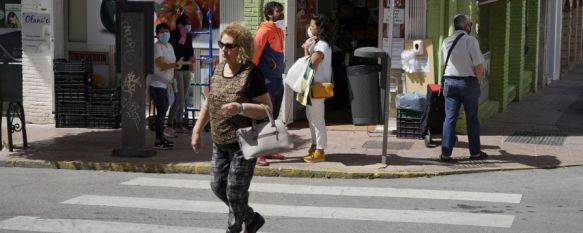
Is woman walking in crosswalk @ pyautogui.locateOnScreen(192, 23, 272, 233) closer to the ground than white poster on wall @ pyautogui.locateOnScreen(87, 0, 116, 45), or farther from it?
closer to the ground

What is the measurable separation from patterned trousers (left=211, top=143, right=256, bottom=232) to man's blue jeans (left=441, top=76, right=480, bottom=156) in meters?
4.98

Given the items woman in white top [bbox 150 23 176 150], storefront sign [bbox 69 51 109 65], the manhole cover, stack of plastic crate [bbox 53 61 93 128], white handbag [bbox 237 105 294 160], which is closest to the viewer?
white handbag [bbox 237 105 294 160]

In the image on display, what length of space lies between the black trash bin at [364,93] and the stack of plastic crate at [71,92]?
5036 millimetres

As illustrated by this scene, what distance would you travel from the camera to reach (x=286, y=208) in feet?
29.1

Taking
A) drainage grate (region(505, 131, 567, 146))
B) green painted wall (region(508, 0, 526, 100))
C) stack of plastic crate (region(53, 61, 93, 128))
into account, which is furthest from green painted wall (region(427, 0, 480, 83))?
green painted wall (region(508, 0, 526, 100))

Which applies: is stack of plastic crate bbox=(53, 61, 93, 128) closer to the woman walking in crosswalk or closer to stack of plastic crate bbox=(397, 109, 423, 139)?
stack of plastic crate bbox=(397, 109, 423, 139)

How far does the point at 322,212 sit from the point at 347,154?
3.37m

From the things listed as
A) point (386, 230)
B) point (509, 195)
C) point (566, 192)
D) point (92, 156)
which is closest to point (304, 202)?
point (386, 230)

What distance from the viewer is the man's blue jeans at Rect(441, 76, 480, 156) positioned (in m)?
11.3

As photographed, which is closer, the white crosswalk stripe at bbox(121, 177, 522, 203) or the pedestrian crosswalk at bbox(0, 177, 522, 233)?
the pedestrian crosswalk at bbox(0, 177, 522, 233)

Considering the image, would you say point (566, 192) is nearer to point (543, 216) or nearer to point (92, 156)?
point (543, 216)

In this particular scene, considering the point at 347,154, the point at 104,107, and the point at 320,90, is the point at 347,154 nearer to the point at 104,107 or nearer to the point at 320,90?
the point at 320,90

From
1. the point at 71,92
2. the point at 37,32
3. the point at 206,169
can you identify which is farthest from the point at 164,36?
the point at 37,32

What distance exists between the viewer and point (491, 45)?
17312 millimetres
